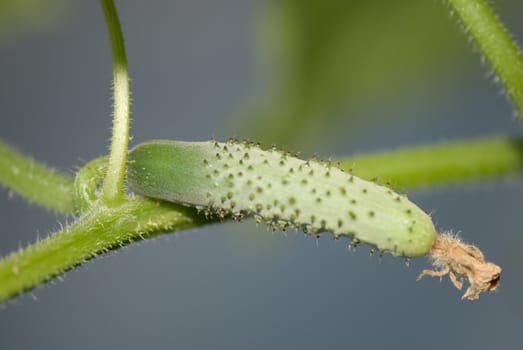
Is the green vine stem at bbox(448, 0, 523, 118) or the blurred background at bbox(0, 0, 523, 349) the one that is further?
the blurred background at bbox(0, 0, 523, 349)

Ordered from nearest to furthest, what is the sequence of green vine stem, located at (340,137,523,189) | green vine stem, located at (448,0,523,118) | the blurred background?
1. green vine stem, located at (448,0,523,118)
2. green vine stem, located at (340,137,523,189)
3. the blurred background

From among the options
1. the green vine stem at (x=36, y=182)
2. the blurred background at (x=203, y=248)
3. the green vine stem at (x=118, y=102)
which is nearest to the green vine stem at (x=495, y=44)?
the green vine stem at (x=118, y=102)

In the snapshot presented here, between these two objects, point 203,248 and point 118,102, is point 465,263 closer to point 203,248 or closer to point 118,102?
point 118,102

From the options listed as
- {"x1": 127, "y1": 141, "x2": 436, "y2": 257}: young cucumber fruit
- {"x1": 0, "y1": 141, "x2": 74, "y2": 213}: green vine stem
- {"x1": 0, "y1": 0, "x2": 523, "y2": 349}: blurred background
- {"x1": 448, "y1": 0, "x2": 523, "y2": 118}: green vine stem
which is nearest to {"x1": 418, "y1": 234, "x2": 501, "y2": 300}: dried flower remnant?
{"x1": 127, "y1": 141, "x2": 436, "y2": 257}: young cucumber fruit

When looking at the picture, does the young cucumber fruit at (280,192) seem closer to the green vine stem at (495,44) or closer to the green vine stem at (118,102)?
the green vine stem at (118,102)

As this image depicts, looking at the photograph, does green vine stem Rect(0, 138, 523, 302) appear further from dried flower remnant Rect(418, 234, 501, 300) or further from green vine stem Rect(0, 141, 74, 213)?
dried flower remnant Rect(418, 234, 501, 300)

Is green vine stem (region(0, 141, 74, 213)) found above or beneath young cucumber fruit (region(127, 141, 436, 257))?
above
